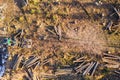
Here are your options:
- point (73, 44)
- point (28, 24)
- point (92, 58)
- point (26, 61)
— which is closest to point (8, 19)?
point (28, 24)

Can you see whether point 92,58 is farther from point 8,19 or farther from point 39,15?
point 8,19

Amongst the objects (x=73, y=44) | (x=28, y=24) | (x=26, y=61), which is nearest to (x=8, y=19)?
(x=28, y=24)

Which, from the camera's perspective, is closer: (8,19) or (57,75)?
(57,75)

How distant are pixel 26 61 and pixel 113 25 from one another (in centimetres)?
552

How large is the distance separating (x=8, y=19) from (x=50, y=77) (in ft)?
15.2

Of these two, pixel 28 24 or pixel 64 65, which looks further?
pixel 28 24

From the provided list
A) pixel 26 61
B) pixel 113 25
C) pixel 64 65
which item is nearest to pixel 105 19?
pixel 113 25

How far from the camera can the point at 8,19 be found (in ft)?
68.1

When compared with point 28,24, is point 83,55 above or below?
below

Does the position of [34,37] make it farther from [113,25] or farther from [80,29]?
[113,25]

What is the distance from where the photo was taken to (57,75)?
1903 cm

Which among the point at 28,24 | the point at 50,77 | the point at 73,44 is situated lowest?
the point at 50,77

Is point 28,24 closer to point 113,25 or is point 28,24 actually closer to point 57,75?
point 57,75

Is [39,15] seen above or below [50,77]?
above
